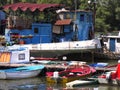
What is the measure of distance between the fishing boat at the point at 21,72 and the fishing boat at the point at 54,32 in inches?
422

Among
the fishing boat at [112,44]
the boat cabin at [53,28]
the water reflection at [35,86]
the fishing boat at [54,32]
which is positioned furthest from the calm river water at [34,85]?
the fishing boat at [112,44]

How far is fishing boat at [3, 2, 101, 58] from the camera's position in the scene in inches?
2018

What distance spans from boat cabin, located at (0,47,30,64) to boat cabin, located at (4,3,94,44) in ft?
27.0

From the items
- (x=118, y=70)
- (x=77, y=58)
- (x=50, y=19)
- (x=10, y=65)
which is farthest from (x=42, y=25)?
(x=118, y=70)

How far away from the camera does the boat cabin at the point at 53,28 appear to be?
53.0 meters

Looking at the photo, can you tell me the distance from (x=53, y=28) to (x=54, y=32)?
1.58 feet

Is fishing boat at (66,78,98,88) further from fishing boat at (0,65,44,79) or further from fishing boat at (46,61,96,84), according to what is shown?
fishing boat at (0,65,44,79)

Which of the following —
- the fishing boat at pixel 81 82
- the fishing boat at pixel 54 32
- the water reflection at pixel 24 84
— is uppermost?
the fishing boat at pixel 54 32

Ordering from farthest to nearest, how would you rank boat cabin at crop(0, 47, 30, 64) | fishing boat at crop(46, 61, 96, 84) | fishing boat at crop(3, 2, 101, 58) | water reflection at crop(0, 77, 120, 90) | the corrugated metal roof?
the corrugated metal roof → fishing boat at crop(3, 2, 101, 58) → boat cabin at crop(0, 47, 30, 64) → fishing boat at crop(46, 61, 96, 84) → water reflection at crop(0, 77, 120, 90)

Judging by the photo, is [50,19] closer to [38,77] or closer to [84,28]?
[84,28]

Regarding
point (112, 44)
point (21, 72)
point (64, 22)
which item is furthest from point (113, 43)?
point (21, 72)

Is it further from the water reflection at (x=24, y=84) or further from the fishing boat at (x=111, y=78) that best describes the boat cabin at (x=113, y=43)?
the fishing boat at (x=111, y=78)

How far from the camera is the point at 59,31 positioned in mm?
53844

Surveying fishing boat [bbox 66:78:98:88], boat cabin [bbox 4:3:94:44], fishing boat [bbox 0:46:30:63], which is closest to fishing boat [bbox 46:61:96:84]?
fishing boat [bbox 66:78:98:88]
